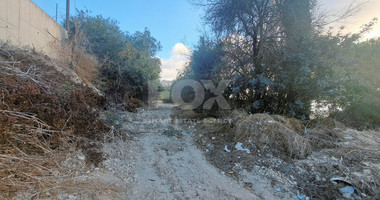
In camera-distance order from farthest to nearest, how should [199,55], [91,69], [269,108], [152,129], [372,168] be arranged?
[91,69] < [199,55] < [269,108] < [152,129] < [372,168]

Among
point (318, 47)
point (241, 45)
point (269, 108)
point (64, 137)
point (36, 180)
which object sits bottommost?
point (36, 180)

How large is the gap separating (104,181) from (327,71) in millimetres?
5540

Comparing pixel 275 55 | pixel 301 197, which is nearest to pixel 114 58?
pixel 275 55

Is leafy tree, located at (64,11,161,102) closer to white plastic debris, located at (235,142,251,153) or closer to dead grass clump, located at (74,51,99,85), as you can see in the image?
dead grass clump, located at (74,51,99,85)

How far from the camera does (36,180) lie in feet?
5.66

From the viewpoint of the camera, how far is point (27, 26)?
508cm

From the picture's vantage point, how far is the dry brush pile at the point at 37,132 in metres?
1.70

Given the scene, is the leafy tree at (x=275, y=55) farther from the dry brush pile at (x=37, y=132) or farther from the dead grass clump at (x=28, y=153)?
the dead grass clump at (x=28, y=153)

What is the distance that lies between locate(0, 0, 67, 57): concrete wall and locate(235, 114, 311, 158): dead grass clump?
669 cm

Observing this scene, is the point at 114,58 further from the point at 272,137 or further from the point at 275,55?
the point at 272,137

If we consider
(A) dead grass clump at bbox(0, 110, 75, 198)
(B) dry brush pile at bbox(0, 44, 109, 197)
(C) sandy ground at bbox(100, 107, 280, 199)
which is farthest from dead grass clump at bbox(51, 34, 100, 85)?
(C) sandy ground at bbox(100, 107, 280, 199)

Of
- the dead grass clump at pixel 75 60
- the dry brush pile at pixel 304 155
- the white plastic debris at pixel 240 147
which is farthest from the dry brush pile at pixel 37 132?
the dead grass clump at pixel 75 60

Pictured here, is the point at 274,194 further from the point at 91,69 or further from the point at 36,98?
the point at 91,69

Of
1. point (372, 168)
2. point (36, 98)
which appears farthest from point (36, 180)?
point (372, 168)
